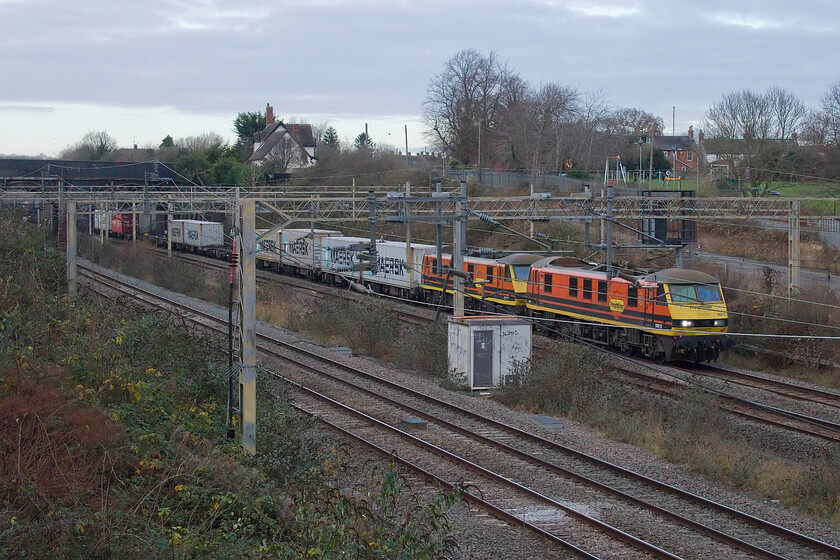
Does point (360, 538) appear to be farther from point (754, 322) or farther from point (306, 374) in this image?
point (754, 322)

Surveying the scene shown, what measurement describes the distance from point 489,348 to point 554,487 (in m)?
7.90

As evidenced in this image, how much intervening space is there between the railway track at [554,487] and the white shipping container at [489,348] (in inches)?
71.3

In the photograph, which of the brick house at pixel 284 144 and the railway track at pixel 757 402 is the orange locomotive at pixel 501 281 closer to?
the railway track at pixel 757 402

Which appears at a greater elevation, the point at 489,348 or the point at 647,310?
the point at 647,310

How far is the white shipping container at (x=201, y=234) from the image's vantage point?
58.1m

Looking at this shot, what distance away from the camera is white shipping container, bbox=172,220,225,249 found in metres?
58.1

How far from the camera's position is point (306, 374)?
867 inches

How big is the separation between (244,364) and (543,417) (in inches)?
287

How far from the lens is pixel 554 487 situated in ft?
42.7

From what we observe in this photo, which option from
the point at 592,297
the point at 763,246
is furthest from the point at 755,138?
the point at 592,297

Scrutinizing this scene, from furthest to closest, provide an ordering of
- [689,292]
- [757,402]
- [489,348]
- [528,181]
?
[528,181] → [689,292] → [489,348] → [757,402]

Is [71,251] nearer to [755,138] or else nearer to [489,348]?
[489,348]

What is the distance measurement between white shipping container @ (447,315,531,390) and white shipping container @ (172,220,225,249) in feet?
127

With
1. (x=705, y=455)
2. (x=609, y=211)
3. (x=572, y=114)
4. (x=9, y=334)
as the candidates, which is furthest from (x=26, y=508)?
(x=572, y=114)
